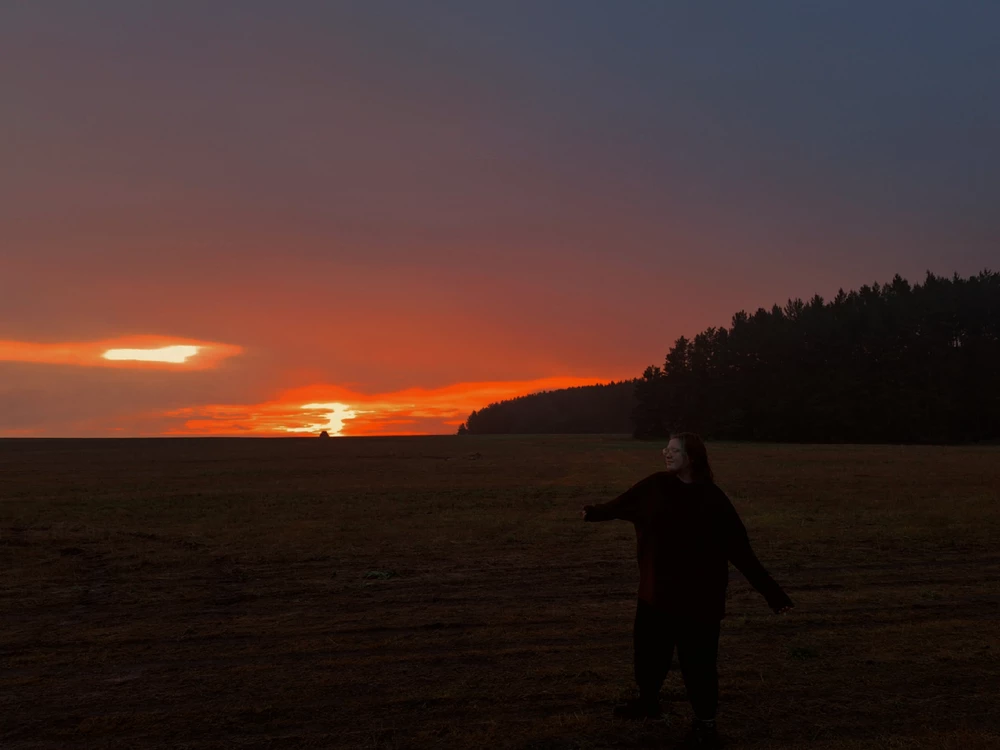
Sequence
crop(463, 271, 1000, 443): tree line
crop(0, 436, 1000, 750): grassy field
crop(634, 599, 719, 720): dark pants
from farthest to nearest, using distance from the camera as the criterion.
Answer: crop(463, 271, 1000, 443): tree line < crop(0, 436, 1000, 750): grassy field < crop(634, 599, 719, 720): dark pants

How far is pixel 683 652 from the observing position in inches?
200

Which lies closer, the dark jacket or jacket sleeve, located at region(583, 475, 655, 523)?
the dark jacket

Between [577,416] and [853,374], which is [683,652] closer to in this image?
[853,374]

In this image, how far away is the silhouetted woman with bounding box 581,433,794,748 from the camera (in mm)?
5004

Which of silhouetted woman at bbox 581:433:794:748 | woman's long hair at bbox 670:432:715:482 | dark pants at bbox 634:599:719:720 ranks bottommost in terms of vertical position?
dark pants at bbox 634:599:719:720

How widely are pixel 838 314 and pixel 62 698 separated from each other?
307 ft

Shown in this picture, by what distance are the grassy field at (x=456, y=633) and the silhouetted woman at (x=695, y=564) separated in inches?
26.6

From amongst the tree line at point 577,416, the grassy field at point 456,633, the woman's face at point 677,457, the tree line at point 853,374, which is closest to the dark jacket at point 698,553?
Answer: the woman's face at point 677,457

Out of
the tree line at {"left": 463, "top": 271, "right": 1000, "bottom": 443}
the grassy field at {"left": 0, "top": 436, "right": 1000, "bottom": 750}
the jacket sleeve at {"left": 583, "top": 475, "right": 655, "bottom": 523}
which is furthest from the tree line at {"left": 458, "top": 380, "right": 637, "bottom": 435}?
the jacket sleeve at {"left": 583, "top": 475, "right": 655, "bottom": 523}

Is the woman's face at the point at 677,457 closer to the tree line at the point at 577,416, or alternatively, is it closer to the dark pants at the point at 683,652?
the dark pants at the point at 683,652

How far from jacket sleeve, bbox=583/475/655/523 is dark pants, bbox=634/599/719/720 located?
67 cm

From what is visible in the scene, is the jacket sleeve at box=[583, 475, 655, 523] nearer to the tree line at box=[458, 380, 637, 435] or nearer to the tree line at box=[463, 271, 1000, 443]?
the tree line at box=[463, 271, 1000, 443]

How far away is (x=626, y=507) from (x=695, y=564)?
66cm

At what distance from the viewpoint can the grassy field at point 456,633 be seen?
5527 millimetres
